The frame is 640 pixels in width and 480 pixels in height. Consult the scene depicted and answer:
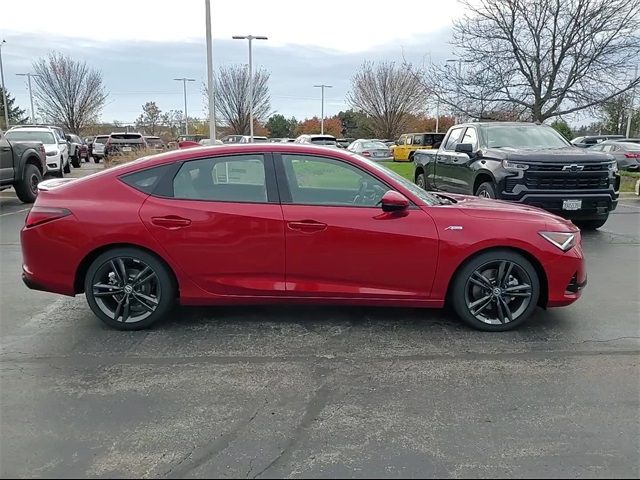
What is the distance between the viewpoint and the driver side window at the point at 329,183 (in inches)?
173

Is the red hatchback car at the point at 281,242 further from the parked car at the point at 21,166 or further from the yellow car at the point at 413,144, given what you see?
the yellow car at the point at 413,144

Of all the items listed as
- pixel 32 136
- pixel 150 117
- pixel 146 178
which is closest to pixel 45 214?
pixel 146 178

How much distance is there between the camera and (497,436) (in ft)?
9.65

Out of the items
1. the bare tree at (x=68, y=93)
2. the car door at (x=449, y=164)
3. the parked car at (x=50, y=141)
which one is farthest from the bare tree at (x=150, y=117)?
the car door at (x=449, y=164)

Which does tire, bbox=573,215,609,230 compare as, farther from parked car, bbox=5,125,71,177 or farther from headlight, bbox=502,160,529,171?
parked car, bbox=5,125,71,177

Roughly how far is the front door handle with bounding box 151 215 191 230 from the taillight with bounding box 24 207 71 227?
0.73 metres

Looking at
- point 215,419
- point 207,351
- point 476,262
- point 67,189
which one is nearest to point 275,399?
point 215,419

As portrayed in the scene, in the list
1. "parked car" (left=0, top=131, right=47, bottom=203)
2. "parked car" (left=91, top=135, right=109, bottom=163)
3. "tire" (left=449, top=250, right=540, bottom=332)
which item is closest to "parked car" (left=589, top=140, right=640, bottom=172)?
→ "tire" (left=449, top=250, right=540, bottom=332)

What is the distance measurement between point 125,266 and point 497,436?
3.09m

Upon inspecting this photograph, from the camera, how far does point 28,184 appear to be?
39.6 ft

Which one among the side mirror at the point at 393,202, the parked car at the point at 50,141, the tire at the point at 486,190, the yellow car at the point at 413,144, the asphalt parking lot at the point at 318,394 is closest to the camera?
the asphalt parking lot at the point at 318,394

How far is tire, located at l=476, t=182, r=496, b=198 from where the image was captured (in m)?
8.74

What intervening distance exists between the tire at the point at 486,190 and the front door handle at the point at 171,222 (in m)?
5.91

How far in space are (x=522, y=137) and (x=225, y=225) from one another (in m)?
7.02
